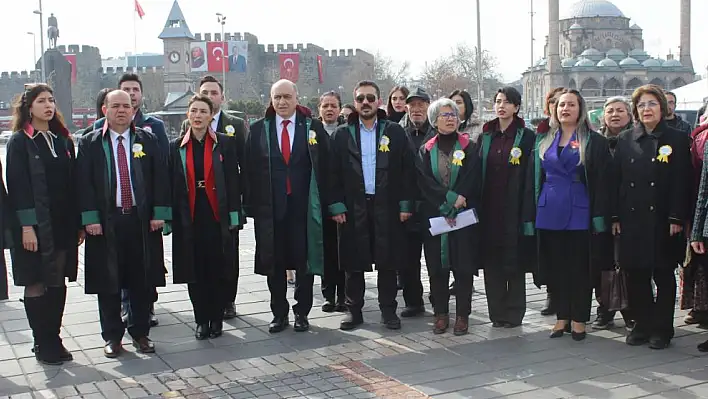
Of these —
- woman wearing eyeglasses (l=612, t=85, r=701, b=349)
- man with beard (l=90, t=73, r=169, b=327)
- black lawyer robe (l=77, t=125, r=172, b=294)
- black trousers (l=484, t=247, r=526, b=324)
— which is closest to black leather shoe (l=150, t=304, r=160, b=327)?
man with beard (l=90, t=73, r=169, b=327)

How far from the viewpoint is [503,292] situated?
727cm

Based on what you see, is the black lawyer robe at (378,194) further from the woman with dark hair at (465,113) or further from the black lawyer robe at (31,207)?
the black lawyer robe at (31,207)

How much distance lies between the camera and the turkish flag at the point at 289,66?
91.6 m

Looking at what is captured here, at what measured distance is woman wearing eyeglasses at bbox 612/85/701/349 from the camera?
21.0 feet

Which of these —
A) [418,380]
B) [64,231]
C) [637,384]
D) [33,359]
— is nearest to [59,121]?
[64,231]

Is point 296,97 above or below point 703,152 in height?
above

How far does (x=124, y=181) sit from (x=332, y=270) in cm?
238

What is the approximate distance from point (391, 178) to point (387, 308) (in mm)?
1162

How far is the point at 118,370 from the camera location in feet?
20.1

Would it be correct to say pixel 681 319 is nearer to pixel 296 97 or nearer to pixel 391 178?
pixel 391 178

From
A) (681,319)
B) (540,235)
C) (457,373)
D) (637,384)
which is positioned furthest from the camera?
(681,319)

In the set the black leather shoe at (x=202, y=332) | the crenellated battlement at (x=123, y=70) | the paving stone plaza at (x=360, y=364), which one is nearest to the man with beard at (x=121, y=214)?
the paving stone plaza at (x=360, y=364)

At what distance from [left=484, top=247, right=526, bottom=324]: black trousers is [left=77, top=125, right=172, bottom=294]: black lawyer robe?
9.23 feet

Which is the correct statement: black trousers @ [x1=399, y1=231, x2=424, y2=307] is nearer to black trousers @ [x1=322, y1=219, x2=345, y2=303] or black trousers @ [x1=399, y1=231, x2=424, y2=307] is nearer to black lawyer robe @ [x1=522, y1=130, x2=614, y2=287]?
black trousers @ [x1=322, y1=219, x2=345, y2=303]
